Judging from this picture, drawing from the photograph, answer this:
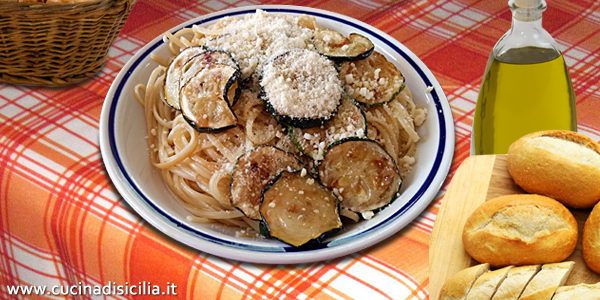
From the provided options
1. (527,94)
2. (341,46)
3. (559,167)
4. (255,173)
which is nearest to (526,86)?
(527,94)

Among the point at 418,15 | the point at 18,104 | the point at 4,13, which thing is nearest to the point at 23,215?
the point at 18,104

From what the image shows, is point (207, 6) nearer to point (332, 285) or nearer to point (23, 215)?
point (23, 215)

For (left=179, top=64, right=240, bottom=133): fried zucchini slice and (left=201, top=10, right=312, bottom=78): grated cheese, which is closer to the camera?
(left=179, top=64, right=240, bottom=133): fried zucchini slice

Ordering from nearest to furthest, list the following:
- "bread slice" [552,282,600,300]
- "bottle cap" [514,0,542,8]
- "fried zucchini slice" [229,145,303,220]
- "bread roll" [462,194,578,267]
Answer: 1. "bread slice" [552,282,600,300]
2. "bread roll" [462,194,578,267]
3. "bottle cap" [514,0,542,8]
4. "fried zucchini slice" [229,145,303,220]

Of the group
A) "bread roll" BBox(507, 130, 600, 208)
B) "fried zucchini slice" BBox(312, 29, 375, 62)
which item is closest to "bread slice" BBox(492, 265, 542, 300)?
"bread roll" BBox(507, 130, 600, 208)

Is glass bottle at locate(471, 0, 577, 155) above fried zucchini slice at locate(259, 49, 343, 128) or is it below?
above

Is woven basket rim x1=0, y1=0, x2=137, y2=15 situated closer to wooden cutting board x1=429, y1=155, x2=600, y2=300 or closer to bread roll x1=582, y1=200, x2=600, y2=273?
wooden cutting board x1=429, y1=155, x2=600, y2=300

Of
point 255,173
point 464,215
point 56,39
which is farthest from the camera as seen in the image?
point 56,39

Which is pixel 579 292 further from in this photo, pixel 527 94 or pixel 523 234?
pixel 527 94
